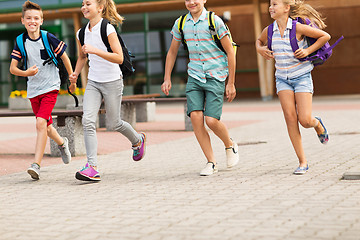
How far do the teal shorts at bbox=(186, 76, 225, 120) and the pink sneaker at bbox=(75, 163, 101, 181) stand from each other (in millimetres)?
1149

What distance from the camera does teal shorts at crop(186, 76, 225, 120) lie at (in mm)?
7516

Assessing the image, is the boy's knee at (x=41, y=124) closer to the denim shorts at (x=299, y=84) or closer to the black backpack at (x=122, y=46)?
the black backpack at (x=122, y=46)

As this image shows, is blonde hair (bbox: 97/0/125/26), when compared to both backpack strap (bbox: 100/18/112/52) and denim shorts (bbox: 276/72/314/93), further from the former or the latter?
denim shorts (bbox: 276/72/314/93)

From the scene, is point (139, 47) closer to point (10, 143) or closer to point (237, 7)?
point (237, 7)

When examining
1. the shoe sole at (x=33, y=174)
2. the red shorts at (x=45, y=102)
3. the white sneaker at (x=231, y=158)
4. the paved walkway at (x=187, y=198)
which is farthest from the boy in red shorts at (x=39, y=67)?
the white sneaker at (x=231, y=158)

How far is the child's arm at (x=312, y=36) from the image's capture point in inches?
283

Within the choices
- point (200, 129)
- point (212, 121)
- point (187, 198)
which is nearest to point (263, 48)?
point (212, 121)

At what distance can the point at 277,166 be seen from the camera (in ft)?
26.9

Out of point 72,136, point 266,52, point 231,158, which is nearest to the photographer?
point 266,52

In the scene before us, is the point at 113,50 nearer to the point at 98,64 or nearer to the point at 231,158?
the point at 98,64

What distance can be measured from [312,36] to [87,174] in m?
2.55

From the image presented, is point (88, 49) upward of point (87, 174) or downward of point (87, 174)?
upward

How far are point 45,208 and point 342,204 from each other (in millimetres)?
2316

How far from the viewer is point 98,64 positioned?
7.48 metres
